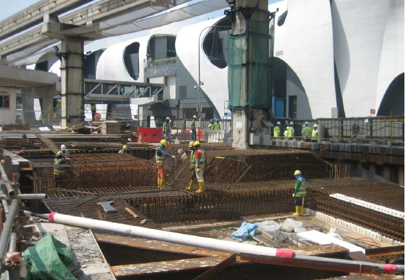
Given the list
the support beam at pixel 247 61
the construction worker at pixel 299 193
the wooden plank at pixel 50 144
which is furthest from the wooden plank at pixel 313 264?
the support beam at pixel 247 61

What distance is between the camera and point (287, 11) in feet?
123

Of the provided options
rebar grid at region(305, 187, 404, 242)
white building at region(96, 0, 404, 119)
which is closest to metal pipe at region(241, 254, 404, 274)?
rebar grid at region(305, 187, 404, 242)

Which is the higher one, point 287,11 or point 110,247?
point 287,11

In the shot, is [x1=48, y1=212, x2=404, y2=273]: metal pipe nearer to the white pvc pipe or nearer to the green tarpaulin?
the white pvc pipe

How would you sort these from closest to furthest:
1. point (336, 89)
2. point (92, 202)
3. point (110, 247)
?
point (110, 247) → point (92, 202) → point (336, 89)

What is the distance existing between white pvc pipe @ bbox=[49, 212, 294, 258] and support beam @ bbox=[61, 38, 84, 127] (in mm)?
25037

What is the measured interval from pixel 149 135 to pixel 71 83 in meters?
6.87

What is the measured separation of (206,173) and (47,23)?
19.6 metres

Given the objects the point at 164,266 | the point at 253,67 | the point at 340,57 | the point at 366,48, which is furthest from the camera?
the point at 340,57

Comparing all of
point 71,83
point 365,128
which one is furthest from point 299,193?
point 71,83

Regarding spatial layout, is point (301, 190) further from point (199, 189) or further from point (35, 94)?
point (35, 94)

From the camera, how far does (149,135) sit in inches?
Result: 1073

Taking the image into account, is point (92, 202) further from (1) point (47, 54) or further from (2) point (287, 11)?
(1) point (47, 54)

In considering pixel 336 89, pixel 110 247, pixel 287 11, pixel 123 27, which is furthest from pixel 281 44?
pixel 110 247
